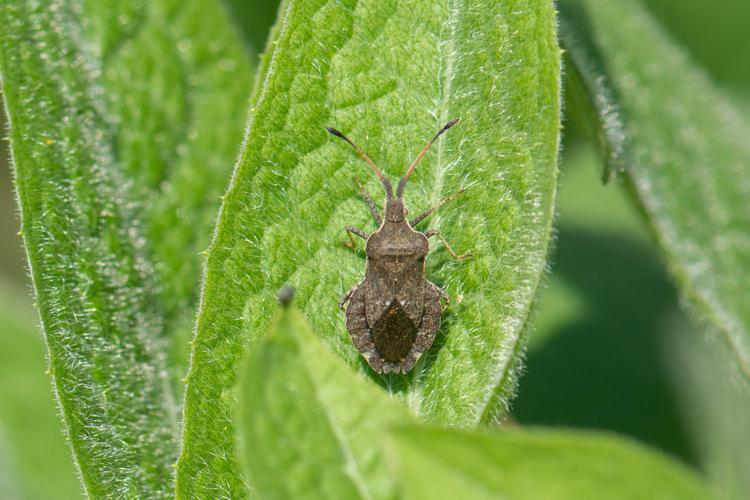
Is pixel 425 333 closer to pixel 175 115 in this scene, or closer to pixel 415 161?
pixel 415 161

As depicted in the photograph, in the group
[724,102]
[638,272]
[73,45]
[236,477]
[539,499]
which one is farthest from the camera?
[638,272]

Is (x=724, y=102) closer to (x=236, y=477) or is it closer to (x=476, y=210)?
(x=476, y=210)

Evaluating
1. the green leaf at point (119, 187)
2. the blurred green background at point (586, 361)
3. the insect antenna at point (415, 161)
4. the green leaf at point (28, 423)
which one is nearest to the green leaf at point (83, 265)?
the green leaf at point (119, 187)

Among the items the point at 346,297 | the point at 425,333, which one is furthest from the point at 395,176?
the point at 425,333

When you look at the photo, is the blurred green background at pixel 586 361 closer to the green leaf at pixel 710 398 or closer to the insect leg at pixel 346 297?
the green leaf at pixel 710 398

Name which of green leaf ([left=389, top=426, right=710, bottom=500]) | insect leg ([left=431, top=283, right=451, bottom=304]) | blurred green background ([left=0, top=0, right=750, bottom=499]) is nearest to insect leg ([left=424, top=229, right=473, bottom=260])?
insect leg ([left=431, top=283, right=451, bottom=304])

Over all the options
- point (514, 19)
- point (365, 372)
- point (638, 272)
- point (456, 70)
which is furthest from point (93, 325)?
point (638, 272)

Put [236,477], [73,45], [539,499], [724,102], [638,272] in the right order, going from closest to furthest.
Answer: [539,499] → [236,477] → [73,45] → [724,102] → [638,272]
